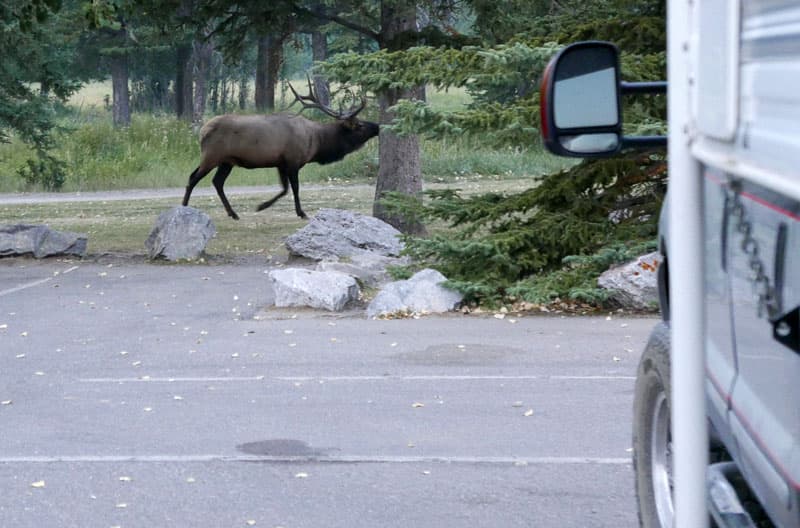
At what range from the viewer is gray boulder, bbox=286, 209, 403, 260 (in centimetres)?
1548

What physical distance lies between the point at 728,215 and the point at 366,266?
35.7ft

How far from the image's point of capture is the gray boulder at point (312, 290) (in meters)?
12.1

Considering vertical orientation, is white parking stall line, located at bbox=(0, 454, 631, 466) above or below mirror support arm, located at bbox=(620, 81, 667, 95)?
below

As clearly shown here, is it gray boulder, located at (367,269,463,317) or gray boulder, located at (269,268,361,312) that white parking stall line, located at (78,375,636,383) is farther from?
gray boulder, located at (269,268,361,312)

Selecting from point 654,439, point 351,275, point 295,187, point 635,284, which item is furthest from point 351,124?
point 654,439

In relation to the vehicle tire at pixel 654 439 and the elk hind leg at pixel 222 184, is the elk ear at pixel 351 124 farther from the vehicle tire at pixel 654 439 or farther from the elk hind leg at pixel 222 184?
the vehicle tire at pixel 654 439

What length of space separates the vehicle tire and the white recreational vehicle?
596mm

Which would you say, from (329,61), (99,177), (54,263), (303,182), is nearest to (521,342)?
(329,61)

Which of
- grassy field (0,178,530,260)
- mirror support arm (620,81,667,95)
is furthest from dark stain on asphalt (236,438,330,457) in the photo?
grassy field (0,178,530,260)

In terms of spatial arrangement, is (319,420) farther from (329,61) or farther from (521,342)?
(329,61)

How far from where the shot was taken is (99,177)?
102ft

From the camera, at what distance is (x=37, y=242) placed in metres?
16.7

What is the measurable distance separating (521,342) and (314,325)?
→ 6.55 feet

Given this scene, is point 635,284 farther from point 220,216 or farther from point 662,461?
point 220,216
